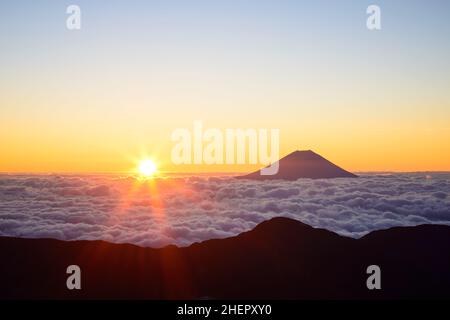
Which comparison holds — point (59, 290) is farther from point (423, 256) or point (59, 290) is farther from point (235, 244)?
point (423, 256)

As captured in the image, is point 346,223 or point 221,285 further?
point 346,223

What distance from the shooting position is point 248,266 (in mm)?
145000

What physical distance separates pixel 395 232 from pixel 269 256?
168 ft

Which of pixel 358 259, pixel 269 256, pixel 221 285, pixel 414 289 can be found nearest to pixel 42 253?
pixel 221 285

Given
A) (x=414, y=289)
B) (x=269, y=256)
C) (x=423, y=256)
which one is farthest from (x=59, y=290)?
(x=423, y=256)

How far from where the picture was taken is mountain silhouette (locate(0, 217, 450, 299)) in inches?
5241

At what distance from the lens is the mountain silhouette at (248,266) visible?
13312 centimetres

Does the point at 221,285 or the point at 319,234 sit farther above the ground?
the point at 319,234

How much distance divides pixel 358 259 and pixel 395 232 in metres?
27.7

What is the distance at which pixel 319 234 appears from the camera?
160 metres
